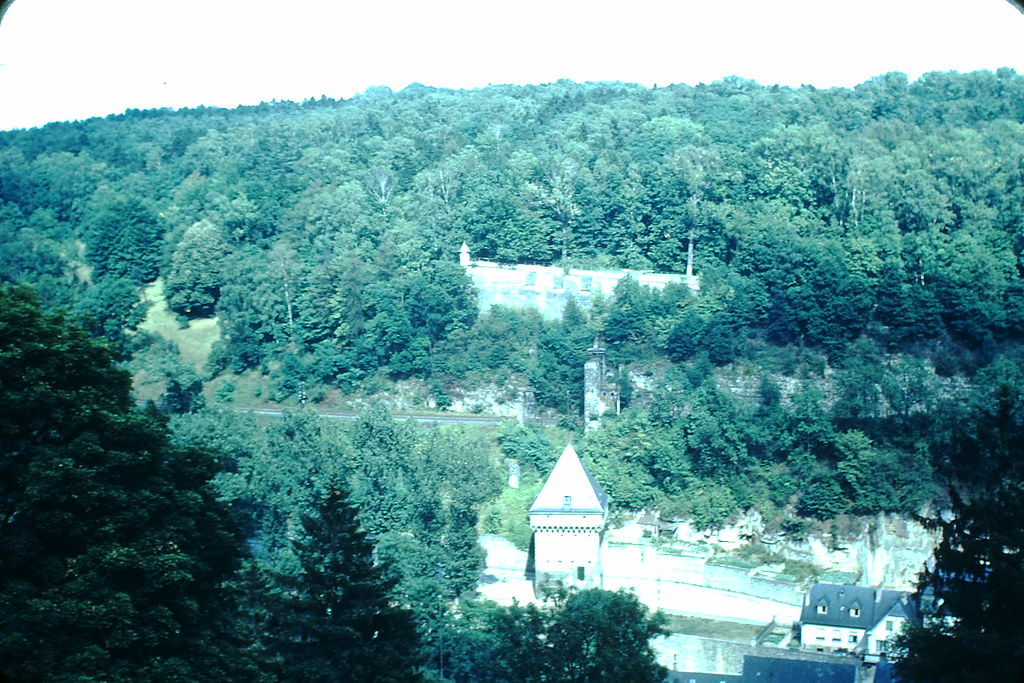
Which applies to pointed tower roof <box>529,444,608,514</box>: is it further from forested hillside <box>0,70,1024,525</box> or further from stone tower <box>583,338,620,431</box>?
stone tower <box>583,338,620,431</box>

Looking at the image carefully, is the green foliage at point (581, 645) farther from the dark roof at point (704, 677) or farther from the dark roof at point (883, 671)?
the dark roof at point (883, 671)

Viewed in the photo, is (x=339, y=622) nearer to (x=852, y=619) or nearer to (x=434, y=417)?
(x=852, y=619)

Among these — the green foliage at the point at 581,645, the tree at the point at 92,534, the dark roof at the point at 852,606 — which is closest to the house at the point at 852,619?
the dark roof at the point at 852,606

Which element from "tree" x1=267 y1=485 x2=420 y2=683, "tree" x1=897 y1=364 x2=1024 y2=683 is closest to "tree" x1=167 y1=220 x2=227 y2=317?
"tree" x1=267 y1=485 x2=420 y2=683

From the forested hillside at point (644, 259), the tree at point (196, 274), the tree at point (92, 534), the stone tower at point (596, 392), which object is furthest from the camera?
the tree at point (196, 274)

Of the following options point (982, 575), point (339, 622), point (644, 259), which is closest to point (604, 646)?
point (339, 622)

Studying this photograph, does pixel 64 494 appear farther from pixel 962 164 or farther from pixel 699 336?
pixel 962 164
